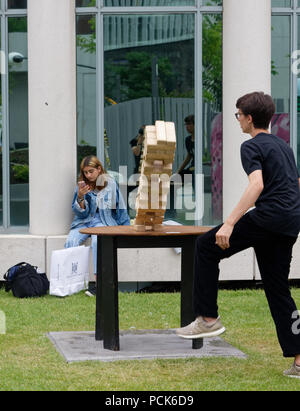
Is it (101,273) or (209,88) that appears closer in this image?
(101,273)

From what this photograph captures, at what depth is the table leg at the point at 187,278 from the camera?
7304mm

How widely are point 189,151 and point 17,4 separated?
9.27ft

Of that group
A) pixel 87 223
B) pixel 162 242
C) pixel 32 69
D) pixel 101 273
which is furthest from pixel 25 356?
pixel 32 69

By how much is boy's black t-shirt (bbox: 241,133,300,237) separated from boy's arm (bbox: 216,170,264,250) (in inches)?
3.8

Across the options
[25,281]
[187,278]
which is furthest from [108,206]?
[187,278]

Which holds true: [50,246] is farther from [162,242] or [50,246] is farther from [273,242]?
[273,242]

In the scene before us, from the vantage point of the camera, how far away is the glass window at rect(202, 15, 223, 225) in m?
11.0

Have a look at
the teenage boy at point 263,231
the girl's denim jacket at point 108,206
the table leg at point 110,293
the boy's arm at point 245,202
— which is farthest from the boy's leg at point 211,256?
the girl's denim jacket at point 108,206

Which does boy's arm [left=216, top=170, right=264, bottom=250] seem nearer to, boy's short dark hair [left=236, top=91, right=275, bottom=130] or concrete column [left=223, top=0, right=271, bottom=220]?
boy's short dark hair [left=236, top=91, right=275, bottom=130]

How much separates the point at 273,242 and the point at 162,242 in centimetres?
133

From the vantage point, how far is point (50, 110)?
10.7 m

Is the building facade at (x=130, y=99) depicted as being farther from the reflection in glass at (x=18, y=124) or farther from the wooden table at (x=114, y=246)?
the wooden table at (x=114, y=246)

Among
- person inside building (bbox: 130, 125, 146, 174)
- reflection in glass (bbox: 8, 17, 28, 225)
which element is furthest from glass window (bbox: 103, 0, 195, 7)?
person inside building (bbox: 130, 125, 146, 174)

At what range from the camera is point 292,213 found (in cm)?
589
